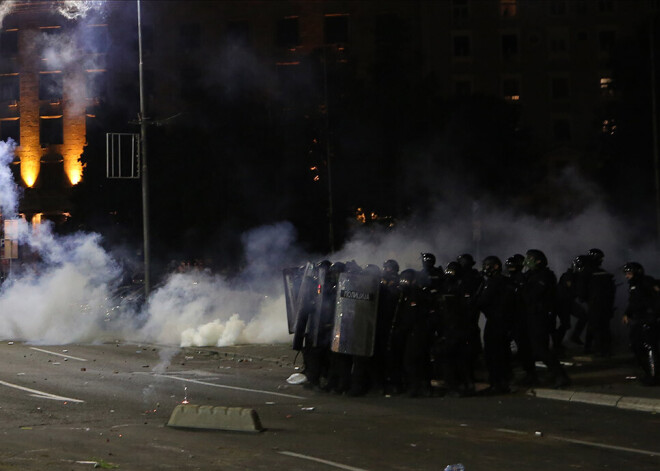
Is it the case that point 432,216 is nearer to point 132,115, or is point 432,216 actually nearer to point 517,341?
point 517,341

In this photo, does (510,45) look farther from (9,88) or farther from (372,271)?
(372,271)

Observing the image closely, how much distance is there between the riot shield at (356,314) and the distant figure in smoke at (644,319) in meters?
3.35

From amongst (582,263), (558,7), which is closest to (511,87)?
(558,7)

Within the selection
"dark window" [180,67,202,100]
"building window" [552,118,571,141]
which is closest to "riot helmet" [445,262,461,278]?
"dark window" [180,67,202,100]

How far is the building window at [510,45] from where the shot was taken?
58969 millimetres

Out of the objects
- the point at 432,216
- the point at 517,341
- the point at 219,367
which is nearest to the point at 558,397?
the point at 517,341

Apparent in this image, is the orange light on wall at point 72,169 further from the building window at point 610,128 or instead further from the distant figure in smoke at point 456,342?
the distant figure in smoke at point 456,342

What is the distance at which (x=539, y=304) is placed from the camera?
40.8 ft

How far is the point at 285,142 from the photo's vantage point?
36.2 meters

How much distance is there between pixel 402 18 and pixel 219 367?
44.2 meters

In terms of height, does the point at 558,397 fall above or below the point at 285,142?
below

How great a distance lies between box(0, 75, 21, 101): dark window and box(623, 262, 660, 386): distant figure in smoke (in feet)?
137

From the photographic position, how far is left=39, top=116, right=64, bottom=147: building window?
57156 millimetres

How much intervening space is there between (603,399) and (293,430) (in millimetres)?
4198
